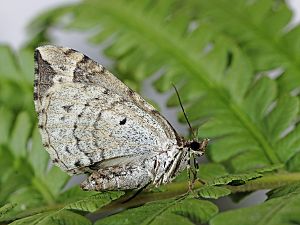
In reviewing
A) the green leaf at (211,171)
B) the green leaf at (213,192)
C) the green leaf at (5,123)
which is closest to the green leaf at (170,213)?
the green leaf at (213,192)

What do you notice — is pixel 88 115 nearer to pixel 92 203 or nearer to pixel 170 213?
pixel 92 203

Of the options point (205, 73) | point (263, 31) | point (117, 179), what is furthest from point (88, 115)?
point (263, 31)

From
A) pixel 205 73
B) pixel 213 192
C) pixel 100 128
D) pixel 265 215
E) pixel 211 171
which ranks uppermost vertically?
pixel 205 73

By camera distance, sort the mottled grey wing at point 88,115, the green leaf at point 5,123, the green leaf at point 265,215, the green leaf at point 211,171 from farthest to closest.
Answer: the green leaf at point 5,123
the green leaf at point 211,171
the mottled grey wing at point 88,115
the green leaf at point 265,215

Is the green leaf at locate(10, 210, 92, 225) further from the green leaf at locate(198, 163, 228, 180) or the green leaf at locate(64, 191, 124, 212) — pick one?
the green leaf at locate(198, 163, 228, 180)

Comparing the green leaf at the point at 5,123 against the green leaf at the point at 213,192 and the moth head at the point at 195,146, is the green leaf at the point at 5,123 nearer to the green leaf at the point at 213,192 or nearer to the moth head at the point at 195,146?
the moth head at the point at 195,146

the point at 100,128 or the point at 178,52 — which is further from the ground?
the point at 178,52

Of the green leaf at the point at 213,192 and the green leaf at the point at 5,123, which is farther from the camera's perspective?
the green leaf at the point at 5,123

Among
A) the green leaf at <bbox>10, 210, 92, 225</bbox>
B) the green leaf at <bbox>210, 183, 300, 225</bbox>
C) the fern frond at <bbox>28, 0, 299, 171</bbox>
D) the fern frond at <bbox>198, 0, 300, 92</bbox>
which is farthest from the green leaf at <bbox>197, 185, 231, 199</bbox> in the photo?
the fern frond at <bbox>198, 0, 300, 92</bbox>
